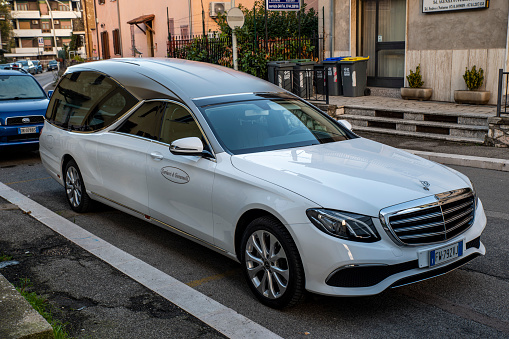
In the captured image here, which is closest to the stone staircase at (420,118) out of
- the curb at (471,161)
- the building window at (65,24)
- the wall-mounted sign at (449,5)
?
the curb at (471,161)

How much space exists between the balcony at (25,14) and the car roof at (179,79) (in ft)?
343

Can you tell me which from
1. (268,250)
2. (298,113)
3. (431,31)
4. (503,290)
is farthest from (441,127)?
(268,250)

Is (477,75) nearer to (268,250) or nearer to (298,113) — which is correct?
(298,113)

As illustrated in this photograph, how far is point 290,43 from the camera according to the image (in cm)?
1806

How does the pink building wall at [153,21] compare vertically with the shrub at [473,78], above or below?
above

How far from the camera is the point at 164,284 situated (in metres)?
4.73

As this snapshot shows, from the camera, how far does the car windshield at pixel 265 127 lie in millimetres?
5016

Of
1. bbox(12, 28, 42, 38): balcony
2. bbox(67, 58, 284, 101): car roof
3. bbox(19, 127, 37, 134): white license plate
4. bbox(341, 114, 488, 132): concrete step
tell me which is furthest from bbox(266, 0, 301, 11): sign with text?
bbox(12, 28, 42, 38): balcony

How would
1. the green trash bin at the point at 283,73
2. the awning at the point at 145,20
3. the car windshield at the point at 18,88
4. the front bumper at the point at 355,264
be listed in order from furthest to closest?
1. the awning at the point at 145,20
2. the green trash bin at the point at 283,73
3. the car windshield at the point at 18,88
4. the front bumper at the point at 355,264

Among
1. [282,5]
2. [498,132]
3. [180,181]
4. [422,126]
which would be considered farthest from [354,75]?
[180,181]

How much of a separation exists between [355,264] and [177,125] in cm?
235

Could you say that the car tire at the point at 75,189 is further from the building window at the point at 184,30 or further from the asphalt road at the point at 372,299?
the building window at the point at 184,30

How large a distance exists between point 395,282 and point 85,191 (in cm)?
430

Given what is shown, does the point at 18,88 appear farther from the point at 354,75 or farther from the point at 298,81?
the point at 354,75
